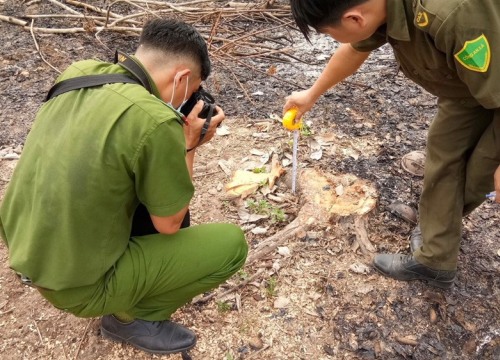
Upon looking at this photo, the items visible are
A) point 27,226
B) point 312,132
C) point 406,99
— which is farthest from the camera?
point 406,99

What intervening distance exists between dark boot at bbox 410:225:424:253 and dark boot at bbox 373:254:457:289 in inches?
4.6

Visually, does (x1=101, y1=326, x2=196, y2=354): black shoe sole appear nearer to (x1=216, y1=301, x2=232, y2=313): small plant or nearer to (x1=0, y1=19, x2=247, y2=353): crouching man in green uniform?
(x1=0, y1=19, x2=247, y2=353): crouching man in green uniform

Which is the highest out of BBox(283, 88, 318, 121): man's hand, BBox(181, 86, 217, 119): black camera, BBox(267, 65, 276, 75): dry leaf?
BBox(181, 86, 217, 119): black camera

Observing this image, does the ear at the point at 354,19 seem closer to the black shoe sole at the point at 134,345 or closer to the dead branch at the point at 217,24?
the black shoe sole at the point at 134,345

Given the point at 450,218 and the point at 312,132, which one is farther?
the point at 312,132

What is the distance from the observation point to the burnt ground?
86.1 inches

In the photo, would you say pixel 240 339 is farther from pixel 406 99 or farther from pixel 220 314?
pixel 406 99

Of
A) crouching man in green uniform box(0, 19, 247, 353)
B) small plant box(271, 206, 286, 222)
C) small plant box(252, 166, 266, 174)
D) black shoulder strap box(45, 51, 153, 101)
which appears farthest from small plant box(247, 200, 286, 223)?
black shoulder strap box(45, 51, 153, 101)

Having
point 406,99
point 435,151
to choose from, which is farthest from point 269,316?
point 406,99

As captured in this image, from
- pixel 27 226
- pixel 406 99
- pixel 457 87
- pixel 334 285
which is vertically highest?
pixel 457 87

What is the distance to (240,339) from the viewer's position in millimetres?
2219

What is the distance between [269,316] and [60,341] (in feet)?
3.29

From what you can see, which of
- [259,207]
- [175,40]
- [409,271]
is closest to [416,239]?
[409,271]

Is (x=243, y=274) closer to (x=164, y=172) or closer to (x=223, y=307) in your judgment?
(x=223, y=307)
